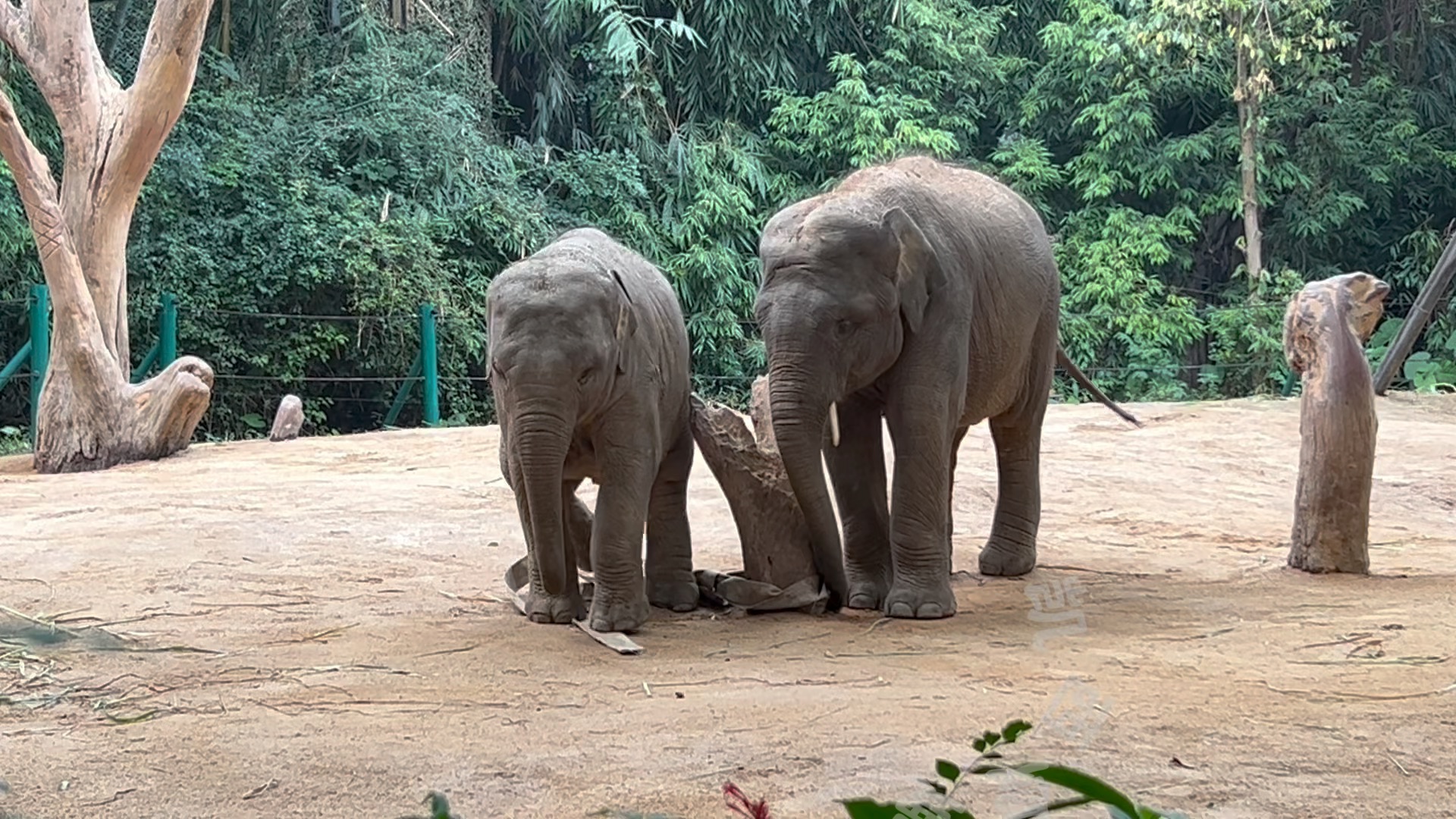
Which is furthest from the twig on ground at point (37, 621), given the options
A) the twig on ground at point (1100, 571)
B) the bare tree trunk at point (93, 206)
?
the bare tree trunk at point (93, 206)

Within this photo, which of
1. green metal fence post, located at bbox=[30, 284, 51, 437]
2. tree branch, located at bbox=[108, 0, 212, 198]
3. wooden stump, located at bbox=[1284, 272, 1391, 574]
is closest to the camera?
wooden stump, located at bbox=[1284, 272, 1391, 574]

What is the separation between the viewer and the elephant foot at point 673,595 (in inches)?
218

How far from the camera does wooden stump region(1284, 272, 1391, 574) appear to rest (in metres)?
6.26

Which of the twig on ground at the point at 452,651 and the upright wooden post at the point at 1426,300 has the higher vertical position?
A: the upright wooden post at the point at 1426,300

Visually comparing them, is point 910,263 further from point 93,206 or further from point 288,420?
point 288,420

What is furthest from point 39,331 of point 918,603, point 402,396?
point 918,603

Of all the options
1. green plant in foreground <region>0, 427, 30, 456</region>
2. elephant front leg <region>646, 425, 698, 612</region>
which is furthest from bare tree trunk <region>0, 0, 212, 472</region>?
elephant front leg <region>646, 425, 698, 612</region>

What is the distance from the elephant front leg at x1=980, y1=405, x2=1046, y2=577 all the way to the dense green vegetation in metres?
9.34

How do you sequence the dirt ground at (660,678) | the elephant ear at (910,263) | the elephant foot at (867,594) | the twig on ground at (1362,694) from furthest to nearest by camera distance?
the elephant foot at (867,594) → the elephant ear at (910,263) → the twig on ground at (1362,694) → the dirt ground at (660,678)

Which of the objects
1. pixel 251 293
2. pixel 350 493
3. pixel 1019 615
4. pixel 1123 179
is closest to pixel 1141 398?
pixel 1123 179

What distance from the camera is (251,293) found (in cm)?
1594

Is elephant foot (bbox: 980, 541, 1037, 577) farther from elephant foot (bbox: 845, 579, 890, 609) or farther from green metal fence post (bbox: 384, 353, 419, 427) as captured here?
green metal fence post (bbox: 384, 353, 419, 427)

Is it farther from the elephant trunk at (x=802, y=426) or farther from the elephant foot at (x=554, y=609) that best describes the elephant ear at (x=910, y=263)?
the elephant foot at (x=554, y=609)

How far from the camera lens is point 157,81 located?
1076 cm
